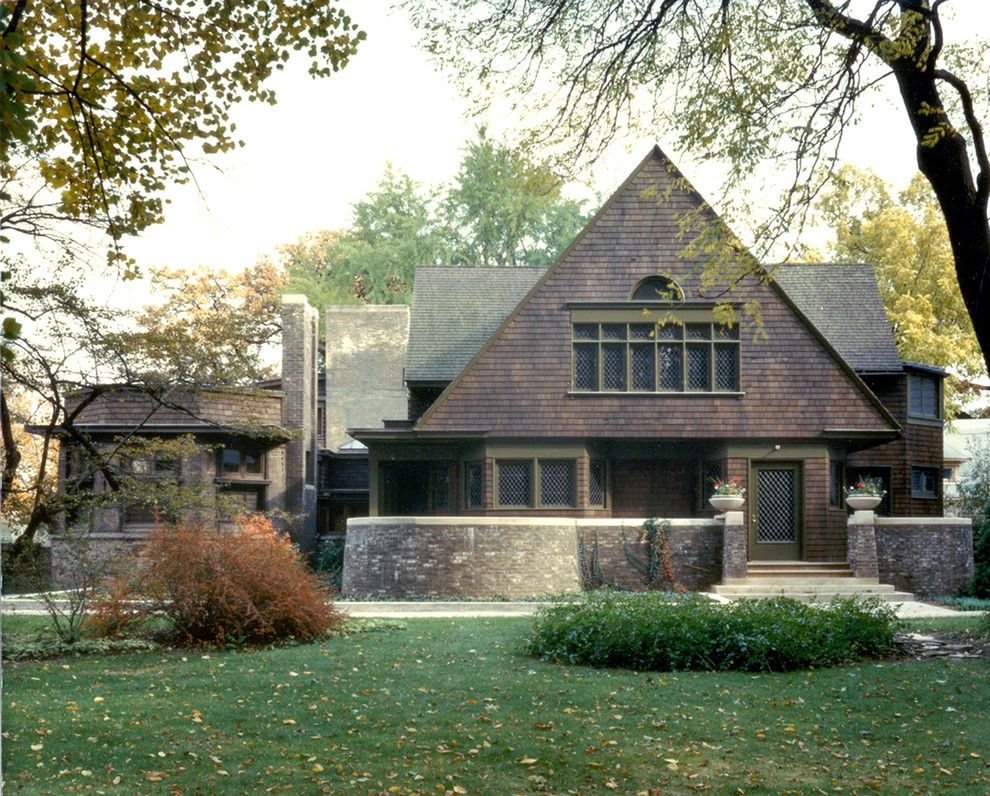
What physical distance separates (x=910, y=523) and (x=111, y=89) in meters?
20.7

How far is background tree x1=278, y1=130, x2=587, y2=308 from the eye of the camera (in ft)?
155

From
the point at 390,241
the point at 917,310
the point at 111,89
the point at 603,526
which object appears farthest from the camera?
the point at 390,241

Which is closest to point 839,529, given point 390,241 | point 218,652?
point 218,652

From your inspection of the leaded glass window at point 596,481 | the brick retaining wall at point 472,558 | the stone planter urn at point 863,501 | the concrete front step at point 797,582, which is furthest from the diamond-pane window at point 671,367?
the concrete front step at point 797,582

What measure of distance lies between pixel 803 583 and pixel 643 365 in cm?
554

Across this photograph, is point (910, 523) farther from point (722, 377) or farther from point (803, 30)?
point (803, 30)

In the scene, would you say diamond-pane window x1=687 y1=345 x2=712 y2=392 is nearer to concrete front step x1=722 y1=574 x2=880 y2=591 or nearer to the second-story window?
concrete front step x1=722 y1=574 x2=880 y2=591

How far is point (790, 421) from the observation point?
87.4 feet

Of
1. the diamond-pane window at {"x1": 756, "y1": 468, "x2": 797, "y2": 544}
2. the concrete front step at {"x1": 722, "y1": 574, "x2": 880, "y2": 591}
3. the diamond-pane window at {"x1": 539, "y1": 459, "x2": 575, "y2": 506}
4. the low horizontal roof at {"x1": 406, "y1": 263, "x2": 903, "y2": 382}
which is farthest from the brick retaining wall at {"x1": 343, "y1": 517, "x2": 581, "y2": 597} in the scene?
the low horizontal roof at {"x1": 406, "y1": 263, "x2": 903, "y2": 382}

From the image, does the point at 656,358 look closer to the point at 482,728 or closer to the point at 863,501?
the point at 863,501

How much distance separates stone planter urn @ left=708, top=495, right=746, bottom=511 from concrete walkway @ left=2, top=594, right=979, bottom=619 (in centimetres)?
236

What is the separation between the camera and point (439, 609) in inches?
872

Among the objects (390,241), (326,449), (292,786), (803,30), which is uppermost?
(390,241)

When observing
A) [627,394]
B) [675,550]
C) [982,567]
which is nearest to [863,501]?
[982,567]
